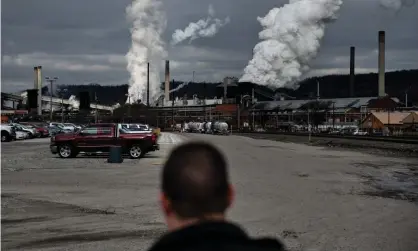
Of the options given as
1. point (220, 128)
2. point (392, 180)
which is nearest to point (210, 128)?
point (220, 128)

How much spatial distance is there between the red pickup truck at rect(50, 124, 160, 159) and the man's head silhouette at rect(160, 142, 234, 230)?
93.1ft

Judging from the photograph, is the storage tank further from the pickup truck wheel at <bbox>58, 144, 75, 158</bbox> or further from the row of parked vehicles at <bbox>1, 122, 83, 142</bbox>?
the pickup truck wheel at <bbox>58, 144, 75, 158</bbox>

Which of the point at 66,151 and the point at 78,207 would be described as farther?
the point at 66,151

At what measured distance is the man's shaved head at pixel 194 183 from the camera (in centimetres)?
226

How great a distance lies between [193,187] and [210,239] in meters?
0.22

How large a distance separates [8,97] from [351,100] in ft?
258

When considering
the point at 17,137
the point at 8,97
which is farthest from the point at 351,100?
Answer: the point at 17,137

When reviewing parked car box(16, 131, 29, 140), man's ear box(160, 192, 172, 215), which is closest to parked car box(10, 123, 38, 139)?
parked car box(16, 131, 29, 140)

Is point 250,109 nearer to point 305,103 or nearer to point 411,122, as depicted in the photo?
point 305,103

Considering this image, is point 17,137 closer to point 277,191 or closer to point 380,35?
point 277,191

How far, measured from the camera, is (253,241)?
7.28 ft

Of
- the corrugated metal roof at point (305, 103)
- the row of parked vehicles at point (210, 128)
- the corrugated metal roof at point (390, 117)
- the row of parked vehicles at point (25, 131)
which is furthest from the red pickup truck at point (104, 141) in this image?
the corrugated metal roof at point (305, 103)

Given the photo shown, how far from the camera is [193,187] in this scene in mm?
2250

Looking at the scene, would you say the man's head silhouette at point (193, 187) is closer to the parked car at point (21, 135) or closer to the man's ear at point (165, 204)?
the man's ear at point (165, 204)
